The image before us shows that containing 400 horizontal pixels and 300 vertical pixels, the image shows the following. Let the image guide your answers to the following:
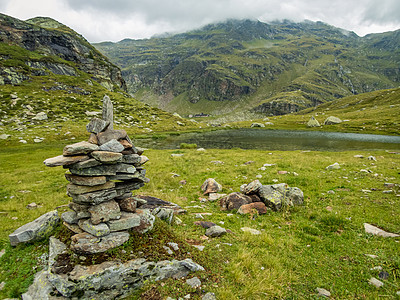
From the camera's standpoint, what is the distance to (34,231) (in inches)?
278

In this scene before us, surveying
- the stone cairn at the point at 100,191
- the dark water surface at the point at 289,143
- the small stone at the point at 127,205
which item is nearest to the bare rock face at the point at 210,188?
the stone cairn at the point at 100,191

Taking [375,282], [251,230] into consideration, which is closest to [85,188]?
[251,230]

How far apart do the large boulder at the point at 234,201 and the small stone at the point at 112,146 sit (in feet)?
27.4

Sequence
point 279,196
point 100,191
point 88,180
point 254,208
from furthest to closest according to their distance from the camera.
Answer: point 279,196, point 254,208, point 100,191, point 88,180

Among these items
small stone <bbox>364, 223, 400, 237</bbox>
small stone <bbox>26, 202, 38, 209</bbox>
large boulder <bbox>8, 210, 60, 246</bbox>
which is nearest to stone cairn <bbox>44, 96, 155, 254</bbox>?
large boulder <bbox>8, 210, 60, 246</bbox>

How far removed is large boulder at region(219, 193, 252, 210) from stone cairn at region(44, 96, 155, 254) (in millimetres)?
6321

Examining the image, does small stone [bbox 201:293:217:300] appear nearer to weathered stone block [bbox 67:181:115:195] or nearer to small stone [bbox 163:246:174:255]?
small stone [bbox 163:246:174:255]

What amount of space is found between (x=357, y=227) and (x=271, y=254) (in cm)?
555

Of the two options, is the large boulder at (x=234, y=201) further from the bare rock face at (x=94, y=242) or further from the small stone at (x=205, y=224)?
the bare rock face at (x=94, y=242)

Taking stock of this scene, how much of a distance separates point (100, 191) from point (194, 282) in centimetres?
497

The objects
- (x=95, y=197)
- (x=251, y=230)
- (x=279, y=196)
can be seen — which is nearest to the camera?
(x=95, y=197)

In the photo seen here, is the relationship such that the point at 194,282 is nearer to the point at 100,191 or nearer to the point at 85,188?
the point at 100,191

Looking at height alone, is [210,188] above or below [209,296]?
below

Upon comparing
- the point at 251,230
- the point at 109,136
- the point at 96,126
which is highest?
the point at 96,126
